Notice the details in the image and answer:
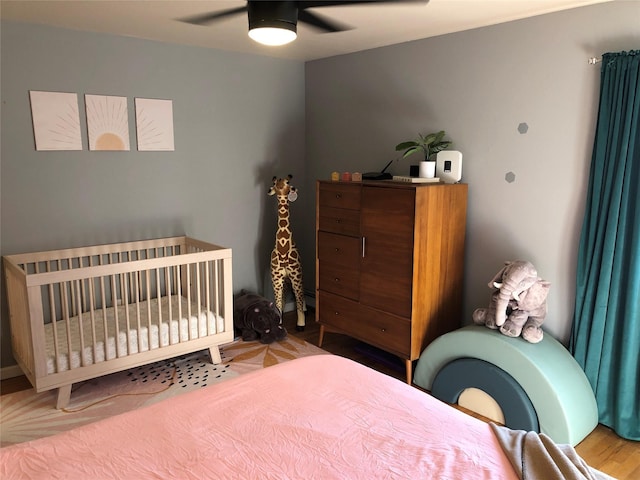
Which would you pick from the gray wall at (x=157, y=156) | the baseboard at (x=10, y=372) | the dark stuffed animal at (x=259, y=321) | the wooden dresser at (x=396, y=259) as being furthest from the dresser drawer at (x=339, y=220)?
the baseboard at (x=10, y=372)

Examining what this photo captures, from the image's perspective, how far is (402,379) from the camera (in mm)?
3307

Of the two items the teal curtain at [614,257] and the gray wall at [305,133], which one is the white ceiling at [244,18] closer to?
the gray wall at [305,133]

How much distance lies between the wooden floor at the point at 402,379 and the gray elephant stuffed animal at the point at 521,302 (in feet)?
1.94

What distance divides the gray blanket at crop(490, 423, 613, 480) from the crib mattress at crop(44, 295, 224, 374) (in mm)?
2228

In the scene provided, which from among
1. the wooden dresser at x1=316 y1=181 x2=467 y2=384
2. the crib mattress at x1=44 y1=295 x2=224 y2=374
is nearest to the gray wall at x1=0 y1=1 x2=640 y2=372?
the wooden dresser at x1=316 y1=181 x2=467 y2=384

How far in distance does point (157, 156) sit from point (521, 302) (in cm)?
270

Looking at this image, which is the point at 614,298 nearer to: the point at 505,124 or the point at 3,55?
the point at 505,124

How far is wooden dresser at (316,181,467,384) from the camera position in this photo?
3.02 meters

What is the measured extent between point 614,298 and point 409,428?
1.56 metres

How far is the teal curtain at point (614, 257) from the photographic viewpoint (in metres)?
2.49

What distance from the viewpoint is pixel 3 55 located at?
3.04 m

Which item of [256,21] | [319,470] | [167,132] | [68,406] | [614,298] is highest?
[256,21]

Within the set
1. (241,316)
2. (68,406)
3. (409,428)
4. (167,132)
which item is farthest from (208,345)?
(409,428)

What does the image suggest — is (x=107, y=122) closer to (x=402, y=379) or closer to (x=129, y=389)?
(x=129, y=389)
